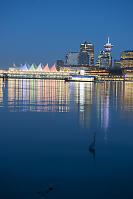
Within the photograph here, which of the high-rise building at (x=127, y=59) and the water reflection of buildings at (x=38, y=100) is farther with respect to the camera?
the high-rise building at (x=127, y=59)

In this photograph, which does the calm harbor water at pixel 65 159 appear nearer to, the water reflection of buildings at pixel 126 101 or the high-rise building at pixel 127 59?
the water reflection of buildings at pixel 126 101

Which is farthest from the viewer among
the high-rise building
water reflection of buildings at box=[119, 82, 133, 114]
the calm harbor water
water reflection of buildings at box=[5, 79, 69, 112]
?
the high-rise building

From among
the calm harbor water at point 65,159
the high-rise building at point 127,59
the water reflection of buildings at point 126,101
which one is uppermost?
the high-rise building at point 127,59

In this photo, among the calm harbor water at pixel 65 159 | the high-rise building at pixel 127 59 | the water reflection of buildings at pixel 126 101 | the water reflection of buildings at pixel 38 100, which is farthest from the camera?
the high-rise building at pixel 127 59

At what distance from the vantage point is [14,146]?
824 cm

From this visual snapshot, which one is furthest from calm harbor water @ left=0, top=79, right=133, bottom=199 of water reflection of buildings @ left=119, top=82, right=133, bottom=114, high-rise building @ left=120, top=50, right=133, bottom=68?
high-rise building @ left=120, top=50, right=133, bottom=68

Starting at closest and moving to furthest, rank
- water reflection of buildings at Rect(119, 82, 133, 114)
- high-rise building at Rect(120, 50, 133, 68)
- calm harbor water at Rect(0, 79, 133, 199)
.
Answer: calm harbor water at Rect(0, 79, 133, 199), water reflection of buildings at Rect(119, 82, 133, 114), high-rise building at Rect(120, 50, 133, 68)

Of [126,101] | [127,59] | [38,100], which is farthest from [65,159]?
[127,59]

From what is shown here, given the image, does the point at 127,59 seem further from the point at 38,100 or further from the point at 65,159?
the point at 65,159

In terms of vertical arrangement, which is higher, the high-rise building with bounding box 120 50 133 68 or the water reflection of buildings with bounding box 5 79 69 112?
the high-rise building with bounding box 120 50 133 68

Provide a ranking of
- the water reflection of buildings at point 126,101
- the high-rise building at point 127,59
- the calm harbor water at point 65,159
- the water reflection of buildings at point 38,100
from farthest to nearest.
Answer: the high-rise building at point 127,59 → the water reflection of buildings at point 126,101 → the water reflection of buildings at point 38,100 → the calm harbor water at point 65,159

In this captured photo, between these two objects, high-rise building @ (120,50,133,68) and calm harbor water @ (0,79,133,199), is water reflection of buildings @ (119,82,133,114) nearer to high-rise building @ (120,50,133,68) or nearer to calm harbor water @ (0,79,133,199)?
calm harbor water @ (0,79,133,199)

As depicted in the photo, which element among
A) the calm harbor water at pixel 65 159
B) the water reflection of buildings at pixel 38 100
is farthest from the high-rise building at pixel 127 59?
the calm harbor water at pixel 65 159

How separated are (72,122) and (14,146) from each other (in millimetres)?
4646
